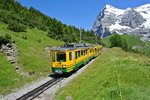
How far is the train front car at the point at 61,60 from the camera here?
1254 inches

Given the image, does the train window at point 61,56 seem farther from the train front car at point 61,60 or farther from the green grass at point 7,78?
the green grass at point 7,78

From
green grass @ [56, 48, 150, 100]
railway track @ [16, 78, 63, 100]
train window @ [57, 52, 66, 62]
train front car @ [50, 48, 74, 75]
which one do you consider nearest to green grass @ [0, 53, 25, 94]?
railway track @ [16, 78, 63, 100]

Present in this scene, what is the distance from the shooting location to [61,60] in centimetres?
3200

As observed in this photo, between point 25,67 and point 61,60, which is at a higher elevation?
point 61,60

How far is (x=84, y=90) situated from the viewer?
2012cm

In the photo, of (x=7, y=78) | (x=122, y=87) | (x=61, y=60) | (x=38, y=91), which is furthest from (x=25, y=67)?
(x=122, y=87)

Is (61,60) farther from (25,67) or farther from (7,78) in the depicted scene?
(7,78)

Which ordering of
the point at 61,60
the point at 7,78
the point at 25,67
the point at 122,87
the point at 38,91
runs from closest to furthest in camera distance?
1. the point at 122,87
2. the point at 38,91
3. the point at 7,78
4. the point at 61,60
5. the point at 25,67

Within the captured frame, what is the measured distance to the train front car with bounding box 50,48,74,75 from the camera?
3185 cm

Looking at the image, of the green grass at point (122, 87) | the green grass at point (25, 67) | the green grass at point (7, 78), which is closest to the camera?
the green grass at point (122, 87)

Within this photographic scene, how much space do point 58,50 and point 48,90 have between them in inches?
306

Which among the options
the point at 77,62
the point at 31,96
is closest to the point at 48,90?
the point at 31,96

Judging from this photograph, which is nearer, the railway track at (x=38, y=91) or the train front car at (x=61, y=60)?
the railway track at (x=38, y=91)

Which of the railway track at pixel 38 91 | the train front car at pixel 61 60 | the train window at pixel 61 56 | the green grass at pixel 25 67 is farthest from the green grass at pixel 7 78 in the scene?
the train window at pixel 61 56
